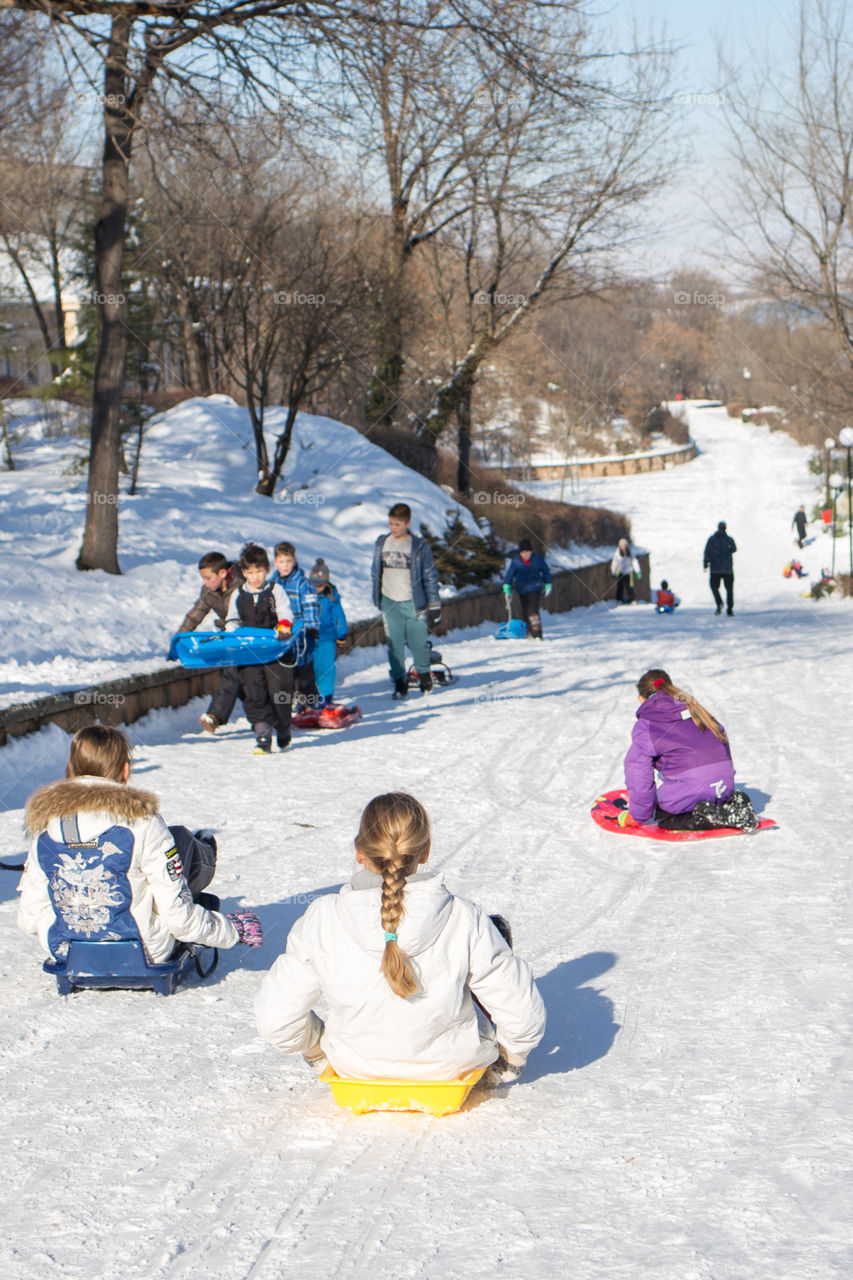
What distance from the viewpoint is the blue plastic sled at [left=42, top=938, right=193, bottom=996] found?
468 cm

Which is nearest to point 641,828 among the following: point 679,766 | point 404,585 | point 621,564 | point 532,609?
point 679,766

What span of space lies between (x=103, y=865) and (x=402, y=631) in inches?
307

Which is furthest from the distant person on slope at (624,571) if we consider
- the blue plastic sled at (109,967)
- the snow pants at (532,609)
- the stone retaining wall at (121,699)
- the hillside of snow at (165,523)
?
the blue plastic sled at (109,967)

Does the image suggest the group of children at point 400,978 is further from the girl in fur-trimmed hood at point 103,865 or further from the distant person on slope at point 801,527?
the distant person on slope at point 801,527

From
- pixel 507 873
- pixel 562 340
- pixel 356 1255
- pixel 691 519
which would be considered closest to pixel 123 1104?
pixel 356 1255

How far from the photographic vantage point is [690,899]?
610 cm

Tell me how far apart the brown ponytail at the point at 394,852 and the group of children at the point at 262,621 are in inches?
238

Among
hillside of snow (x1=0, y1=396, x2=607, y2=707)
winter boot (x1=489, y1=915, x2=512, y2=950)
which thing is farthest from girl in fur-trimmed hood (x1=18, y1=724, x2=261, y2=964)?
hillside of snow (x1=0, y1=396, x2=607, y2=707)

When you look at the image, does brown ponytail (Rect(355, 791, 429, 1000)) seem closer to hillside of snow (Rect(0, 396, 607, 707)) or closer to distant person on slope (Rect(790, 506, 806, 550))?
hillside of snow (Rect(0, 396, 607, 707))

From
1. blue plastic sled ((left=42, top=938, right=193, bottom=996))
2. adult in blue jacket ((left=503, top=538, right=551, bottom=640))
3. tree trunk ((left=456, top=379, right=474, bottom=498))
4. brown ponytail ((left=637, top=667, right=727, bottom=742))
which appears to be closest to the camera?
blue plastic sled ((left=42, top=938, right=193, bottom=996))

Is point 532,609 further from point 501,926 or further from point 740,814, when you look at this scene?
point 501,926

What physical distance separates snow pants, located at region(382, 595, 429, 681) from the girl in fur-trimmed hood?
24.2ft

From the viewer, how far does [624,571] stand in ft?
99.2

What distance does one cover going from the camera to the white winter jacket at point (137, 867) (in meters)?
4.40
